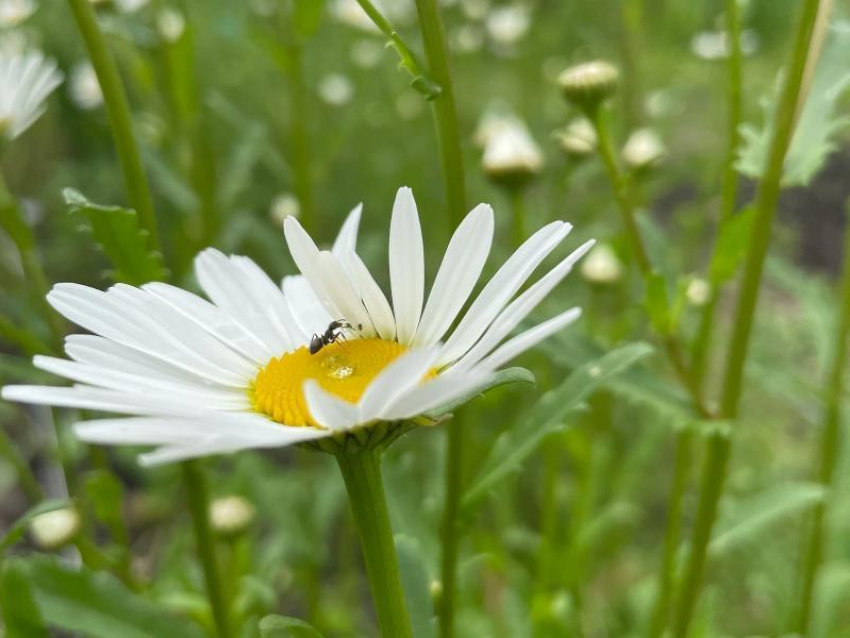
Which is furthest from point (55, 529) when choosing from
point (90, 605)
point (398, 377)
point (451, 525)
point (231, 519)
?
point (398, 377)

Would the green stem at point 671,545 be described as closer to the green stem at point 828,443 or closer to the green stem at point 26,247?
the green stem at point 828,443

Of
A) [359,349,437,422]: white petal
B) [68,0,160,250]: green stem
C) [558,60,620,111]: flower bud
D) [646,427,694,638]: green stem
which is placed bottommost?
[646,427,694,638]: green stem

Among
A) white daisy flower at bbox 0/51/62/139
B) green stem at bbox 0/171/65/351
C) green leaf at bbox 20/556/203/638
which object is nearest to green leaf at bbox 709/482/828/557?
green leaf at bbox 20/556/203/638

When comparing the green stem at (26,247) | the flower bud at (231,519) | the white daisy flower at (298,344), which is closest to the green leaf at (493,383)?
the white daisy flower at (298,344)

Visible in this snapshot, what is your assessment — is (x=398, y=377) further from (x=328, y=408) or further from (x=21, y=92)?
(x=21, y=92)

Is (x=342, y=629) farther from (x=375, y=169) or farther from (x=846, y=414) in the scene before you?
(x=375, y=169)

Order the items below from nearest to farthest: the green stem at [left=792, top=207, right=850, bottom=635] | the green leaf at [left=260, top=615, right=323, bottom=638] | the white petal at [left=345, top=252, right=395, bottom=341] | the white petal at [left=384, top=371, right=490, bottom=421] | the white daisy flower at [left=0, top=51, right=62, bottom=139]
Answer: the white petal at [left=384, top=371, right=490, bottom=421] < the green leaf at [left=260, top=615, right=323, bottom=638] < the white petal at [left=345, top=252, right=395, bottom=341] < the green stem at [left=792, top=207, right=850, bottom=635] < the white daisy flower at [left=0, top=51, right=62, bottom=139]

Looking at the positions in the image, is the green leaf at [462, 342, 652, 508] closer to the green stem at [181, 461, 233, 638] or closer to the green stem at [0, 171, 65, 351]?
the green stem at [181, 461, 233, 638]
